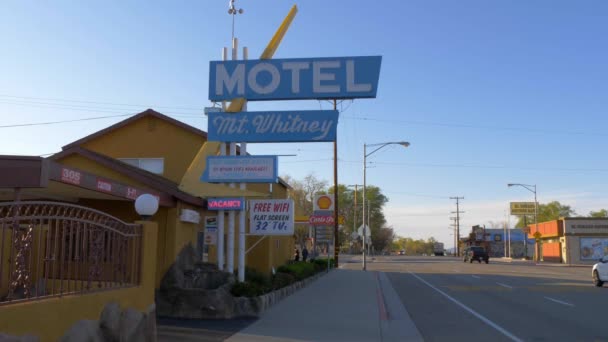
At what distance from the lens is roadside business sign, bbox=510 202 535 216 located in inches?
3708

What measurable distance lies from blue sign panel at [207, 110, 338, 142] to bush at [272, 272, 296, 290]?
4.52 m

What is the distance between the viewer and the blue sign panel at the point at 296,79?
1557cm

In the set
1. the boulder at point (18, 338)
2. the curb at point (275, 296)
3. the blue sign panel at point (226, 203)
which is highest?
the blue sign panel at point (226, 203)

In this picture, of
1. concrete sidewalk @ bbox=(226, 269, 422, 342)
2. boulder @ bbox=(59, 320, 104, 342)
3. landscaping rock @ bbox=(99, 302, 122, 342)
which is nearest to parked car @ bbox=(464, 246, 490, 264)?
concrete sidewalk @ bbox=(226, 269, 422, 342)

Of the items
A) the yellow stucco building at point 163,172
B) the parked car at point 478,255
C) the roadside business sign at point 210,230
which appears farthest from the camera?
the parked car at point 478,255

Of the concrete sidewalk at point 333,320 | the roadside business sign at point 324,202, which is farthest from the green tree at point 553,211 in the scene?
the concrete sidewalk at point 333,320

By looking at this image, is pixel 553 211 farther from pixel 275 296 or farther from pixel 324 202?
pixel 275 296

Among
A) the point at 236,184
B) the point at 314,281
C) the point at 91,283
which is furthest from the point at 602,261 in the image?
the point at 91,283

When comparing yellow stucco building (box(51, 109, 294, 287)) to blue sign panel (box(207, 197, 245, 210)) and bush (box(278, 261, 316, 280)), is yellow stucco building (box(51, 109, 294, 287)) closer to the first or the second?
blue sign panel (box(207, 197, 245, 210))

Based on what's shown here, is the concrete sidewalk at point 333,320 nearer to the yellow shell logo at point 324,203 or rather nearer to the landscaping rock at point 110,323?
the landscaping rock at point 110,323

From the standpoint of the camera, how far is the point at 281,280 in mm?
17812

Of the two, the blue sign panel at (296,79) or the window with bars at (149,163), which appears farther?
the window with bars at (149,163)

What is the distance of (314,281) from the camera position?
81.6 feet

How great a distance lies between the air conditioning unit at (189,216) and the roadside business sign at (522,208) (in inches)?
3435
